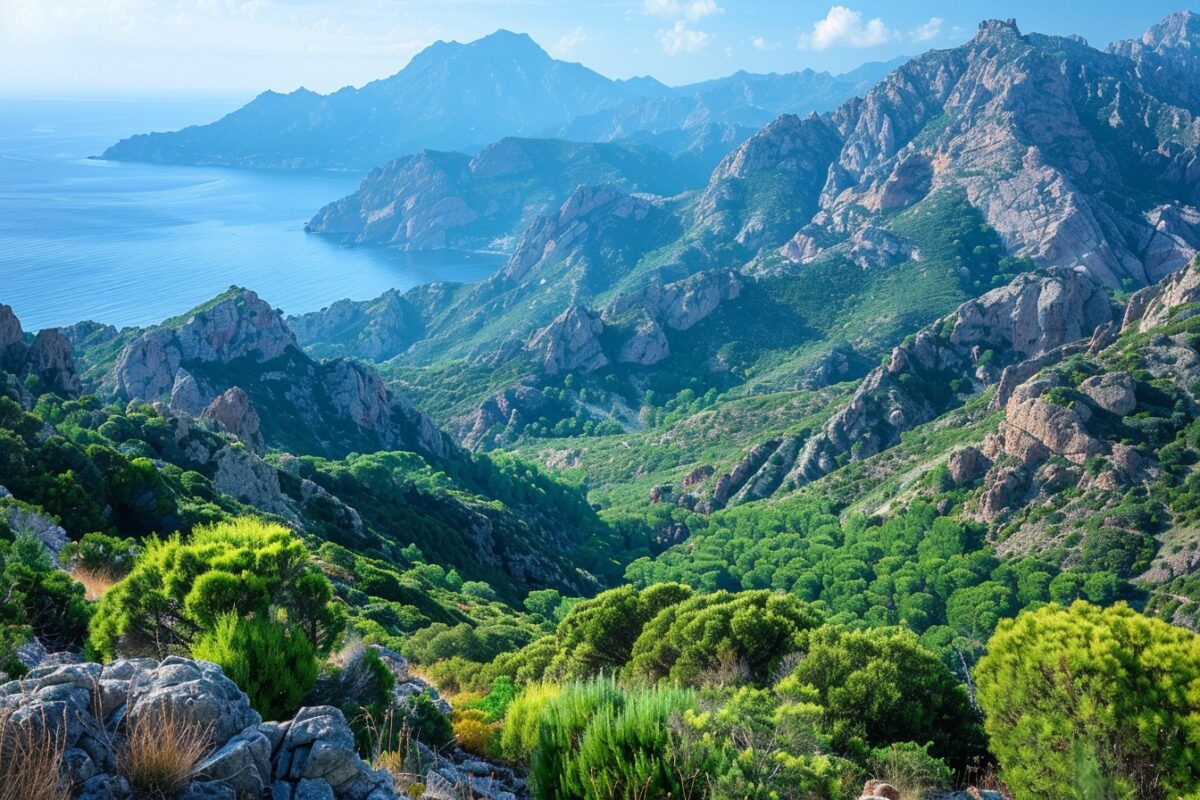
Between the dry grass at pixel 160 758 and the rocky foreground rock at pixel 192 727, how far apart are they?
7cm

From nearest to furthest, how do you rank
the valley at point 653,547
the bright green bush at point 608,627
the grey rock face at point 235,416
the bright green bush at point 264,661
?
the valley at point 653,547
the bright green bush at point 264,661
the bright green bush at point 608,627
the grey rock face at point 235,416

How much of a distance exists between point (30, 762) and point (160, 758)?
133cm

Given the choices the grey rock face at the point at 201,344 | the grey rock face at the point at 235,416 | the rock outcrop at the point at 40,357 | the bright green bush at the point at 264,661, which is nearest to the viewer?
the bright green bush at the point at 264,661

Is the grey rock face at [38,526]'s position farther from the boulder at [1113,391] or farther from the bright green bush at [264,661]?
the boulder at [1113,391]

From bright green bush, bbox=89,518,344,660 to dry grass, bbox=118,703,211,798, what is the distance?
4.62 meters

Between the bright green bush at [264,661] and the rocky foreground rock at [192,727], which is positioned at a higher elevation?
the rocky foreground rock at [192,727]

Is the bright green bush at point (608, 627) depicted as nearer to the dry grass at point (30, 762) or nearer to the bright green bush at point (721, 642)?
the bright green bush at point (721, 642)

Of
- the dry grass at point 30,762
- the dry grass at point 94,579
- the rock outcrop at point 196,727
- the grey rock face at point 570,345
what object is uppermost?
the dry grass at point 30,762

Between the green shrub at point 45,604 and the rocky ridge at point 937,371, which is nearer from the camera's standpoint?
the green shrub at point 45,604

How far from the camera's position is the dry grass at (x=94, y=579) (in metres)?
21.0

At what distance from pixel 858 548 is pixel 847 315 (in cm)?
11001

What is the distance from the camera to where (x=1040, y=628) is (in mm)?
17766

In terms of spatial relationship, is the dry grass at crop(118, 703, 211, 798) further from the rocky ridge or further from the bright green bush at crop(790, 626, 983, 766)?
the rocky ridge

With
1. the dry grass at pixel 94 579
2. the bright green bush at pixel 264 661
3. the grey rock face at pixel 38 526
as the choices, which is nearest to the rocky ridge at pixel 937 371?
the grey rock face at pixel 38 526
